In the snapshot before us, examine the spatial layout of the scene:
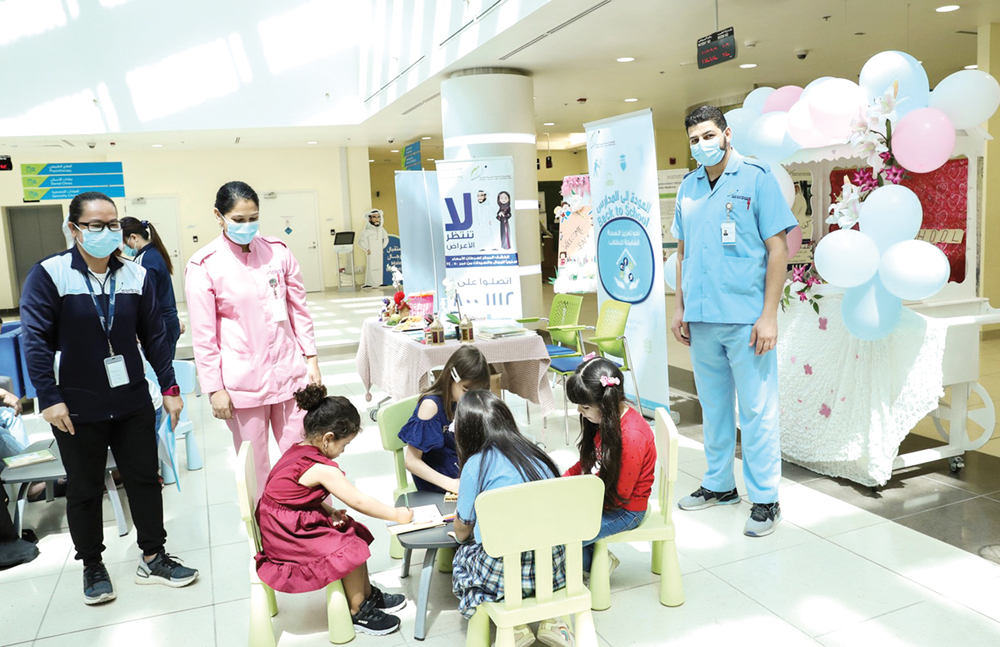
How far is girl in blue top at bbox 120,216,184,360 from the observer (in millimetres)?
4953

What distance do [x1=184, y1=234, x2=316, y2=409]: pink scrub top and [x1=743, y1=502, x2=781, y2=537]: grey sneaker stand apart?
213 centimetres

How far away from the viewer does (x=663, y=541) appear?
2.95 meters

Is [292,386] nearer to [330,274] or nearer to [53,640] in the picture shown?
[53,640]

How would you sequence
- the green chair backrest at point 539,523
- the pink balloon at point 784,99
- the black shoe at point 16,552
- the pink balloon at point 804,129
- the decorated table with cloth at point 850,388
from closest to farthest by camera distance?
the green chair backrest at point 539,523 → the black shoe at point 16,552 → the decorated table with cloth at point 850,388 → the pink balloon at point 804,129 → the pink balloon at point 784,99

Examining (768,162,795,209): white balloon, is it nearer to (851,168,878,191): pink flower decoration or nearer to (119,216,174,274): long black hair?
(851,168,878,191): pink flower decoration

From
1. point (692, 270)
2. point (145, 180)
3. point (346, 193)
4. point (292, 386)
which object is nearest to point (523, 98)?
point (692, 270)

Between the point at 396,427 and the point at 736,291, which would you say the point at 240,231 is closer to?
the point at 396,427

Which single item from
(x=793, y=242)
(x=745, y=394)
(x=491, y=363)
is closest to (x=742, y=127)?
(x=793, y=242)

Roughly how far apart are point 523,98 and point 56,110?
7.56 m

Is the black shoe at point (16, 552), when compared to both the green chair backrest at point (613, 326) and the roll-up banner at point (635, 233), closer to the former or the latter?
the green chair backrest at point (613, 326)

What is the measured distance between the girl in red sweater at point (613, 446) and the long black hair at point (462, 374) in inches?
20.0

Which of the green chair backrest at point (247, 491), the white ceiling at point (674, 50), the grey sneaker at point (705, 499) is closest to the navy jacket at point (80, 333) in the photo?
the green chair backrest at point (247, 491)

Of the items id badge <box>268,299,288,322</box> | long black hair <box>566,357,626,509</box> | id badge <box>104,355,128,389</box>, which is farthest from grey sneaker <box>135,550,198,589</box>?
long black hair <box>566,357,626,509</box>

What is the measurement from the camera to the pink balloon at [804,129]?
388 cm
